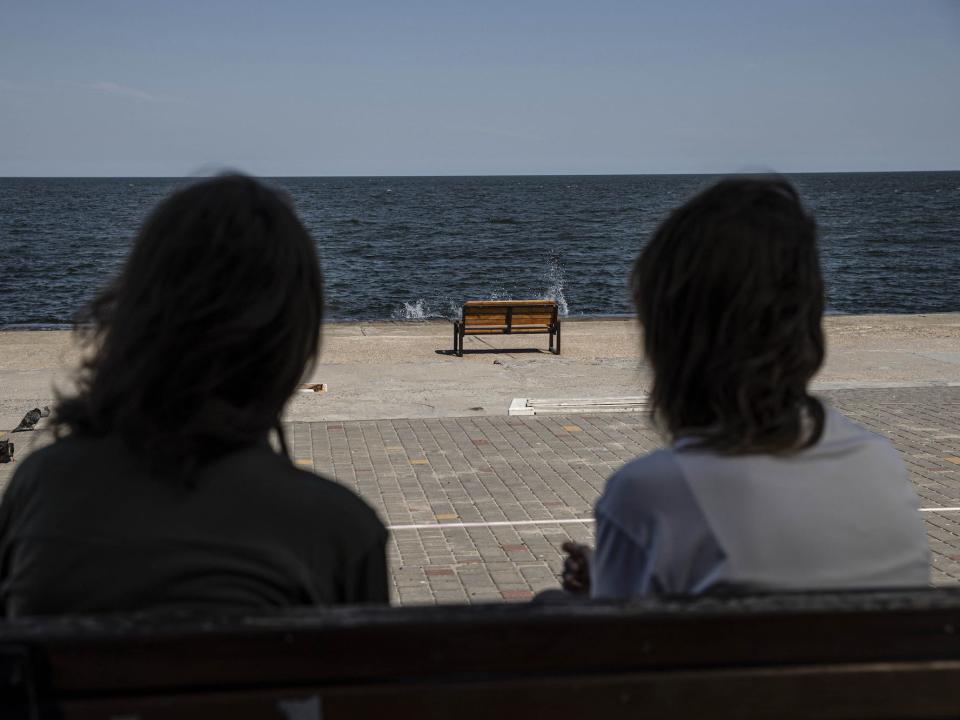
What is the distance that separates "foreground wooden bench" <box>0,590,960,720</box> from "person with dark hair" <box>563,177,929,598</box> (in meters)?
0.25

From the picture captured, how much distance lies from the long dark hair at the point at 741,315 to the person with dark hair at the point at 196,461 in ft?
1.99

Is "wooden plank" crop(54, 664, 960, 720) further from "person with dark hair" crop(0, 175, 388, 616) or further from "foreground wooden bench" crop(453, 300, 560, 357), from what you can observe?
"foreground wooden bench" crop(453, 300, 560, 357)

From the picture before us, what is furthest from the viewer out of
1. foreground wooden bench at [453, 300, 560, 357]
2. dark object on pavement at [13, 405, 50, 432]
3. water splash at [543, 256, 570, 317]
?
water splash at [543, 256, 570, 317]

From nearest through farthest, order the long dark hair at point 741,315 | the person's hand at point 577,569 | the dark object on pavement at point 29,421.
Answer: the long dark hair at point 741,315, the person's hand at point 577,569, the dark object on pavement at point 29,421

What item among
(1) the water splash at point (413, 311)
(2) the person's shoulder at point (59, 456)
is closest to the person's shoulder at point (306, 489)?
(2) the person's shoulder at point (59, 456)

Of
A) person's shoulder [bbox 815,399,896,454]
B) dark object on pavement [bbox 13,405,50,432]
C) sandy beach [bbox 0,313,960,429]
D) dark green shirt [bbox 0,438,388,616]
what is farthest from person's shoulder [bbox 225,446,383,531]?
dark object on pavement [bbox 13,405,50,432]

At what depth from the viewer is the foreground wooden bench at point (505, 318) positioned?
51.7ft

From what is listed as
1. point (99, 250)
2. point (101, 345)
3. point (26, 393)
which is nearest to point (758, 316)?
point (101, 345)

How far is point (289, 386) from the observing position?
1849mm

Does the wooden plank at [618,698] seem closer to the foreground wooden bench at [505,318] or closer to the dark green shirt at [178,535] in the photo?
the dark green shirt at [178,535]

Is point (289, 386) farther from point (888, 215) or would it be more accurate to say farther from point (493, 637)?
point (888, 215)

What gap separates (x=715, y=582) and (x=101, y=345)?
1.10 metres

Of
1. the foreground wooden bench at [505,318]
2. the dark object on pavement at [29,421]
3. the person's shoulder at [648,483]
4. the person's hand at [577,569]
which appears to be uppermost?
the person's shoulder at [648,483]

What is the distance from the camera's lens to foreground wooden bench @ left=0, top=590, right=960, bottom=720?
1421mm
